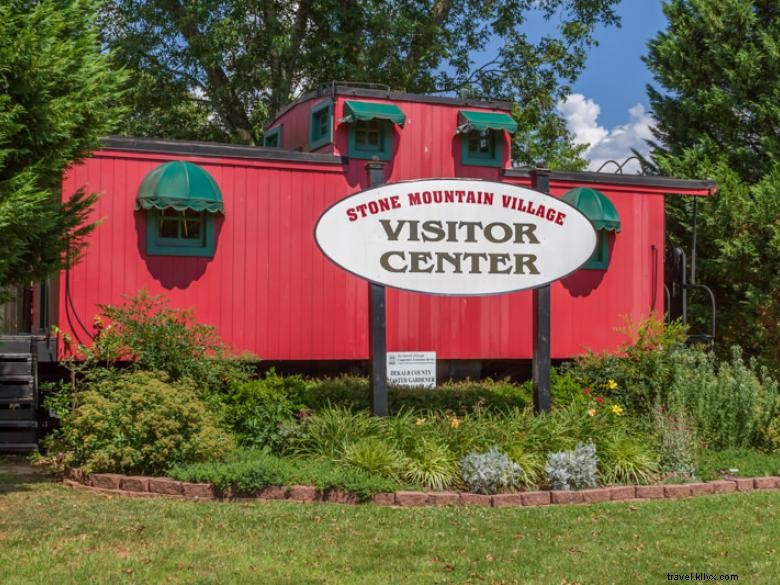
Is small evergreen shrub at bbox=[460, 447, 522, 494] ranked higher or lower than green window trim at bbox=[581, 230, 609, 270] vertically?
lower

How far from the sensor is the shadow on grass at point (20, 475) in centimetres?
949

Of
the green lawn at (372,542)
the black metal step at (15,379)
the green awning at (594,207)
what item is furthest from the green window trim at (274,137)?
the green lawn at (372,542)

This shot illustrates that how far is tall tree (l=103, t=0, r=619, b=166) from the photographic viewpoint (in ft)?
69.1

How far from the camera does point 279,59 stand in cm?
2133

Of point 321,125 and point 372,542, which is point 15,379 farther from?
point 372,542

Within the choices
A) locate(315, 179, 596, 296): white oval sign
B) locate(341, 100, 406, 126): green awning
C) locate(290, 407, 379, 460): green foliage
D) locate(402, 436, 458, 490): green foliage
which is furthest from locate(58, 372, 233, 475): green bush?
locate(341, 100, 406, 126): green awning

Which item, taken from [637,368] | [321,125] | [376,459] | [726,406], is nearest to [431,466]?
[376,459]

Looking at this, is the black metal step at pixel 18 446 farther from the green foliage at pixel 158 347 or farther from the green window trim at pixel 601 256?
the green window trim at pixel 601 256

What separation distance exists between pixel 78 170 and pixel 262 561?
6773 millimetres

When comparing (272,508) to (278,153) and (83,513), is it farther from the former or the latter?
(278,153)

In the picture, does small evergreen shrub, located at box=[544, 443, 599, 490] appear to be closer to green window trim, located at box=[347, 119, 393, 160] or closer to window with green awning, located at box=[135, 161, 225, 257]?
window with green awning, located at box=[135, 161, 225, 257]

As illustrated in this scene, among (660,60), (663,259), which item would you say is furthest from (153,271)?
(660,60)

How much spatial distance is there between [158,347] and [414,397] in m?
3.05

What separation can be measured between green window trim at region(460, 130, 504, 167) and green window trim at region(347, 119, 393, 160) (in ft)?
3.80
